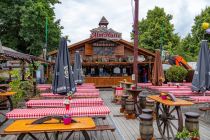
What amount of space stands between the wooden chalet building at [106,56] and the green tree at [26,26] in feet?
16.4

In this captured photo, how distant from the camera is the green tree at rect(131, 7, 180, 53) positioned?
144 ft

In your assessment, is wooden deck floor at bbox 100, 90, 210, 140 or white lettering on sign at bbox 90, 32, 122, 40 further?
white lettering on sign at bbox 90, 32, 122, 40

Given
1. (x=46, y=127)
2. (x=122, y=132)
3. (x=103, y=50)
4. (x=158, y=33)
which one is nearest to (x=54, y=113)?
(x=46, y=127)

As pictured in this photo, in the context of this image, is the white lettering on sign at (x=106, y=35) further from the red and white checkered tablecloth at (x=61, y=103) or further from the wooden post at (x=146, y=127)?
the wooden post at (x=146, y=127)

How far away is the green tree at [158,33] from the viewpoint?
4381 centimetres

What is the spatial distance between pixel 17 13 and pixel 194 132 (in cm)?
2740

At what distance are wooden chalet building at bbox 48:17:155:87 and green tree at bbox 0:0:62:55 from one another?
5.01 metres

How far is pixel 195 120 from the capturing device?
6453 millimetres

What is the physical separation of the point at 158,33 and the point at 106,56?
66.0 feet

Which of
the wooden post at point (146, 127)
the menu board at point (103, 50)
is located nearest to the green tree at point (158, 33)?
the menu board at point (103, 50)

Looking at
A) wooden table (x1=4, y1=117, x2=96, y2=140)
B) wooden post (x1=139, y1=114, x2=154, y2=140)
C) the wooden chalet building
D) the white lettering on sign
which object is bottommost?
wooden post (x1=139, y1=114, x2=154, y2=140)

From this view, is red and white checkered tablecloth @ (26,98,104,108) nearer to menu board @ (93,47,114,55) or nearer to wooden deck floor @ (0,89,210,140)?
wooden deck floor @ (0,89,210,140)

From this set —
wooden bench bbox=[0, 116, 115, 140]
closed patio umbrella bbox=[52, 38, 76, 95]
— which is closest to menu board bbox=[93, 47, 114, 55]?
closed patio umbrella bbox=[52, 38, 76, 95]

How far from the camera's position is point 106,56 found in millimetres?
26016
